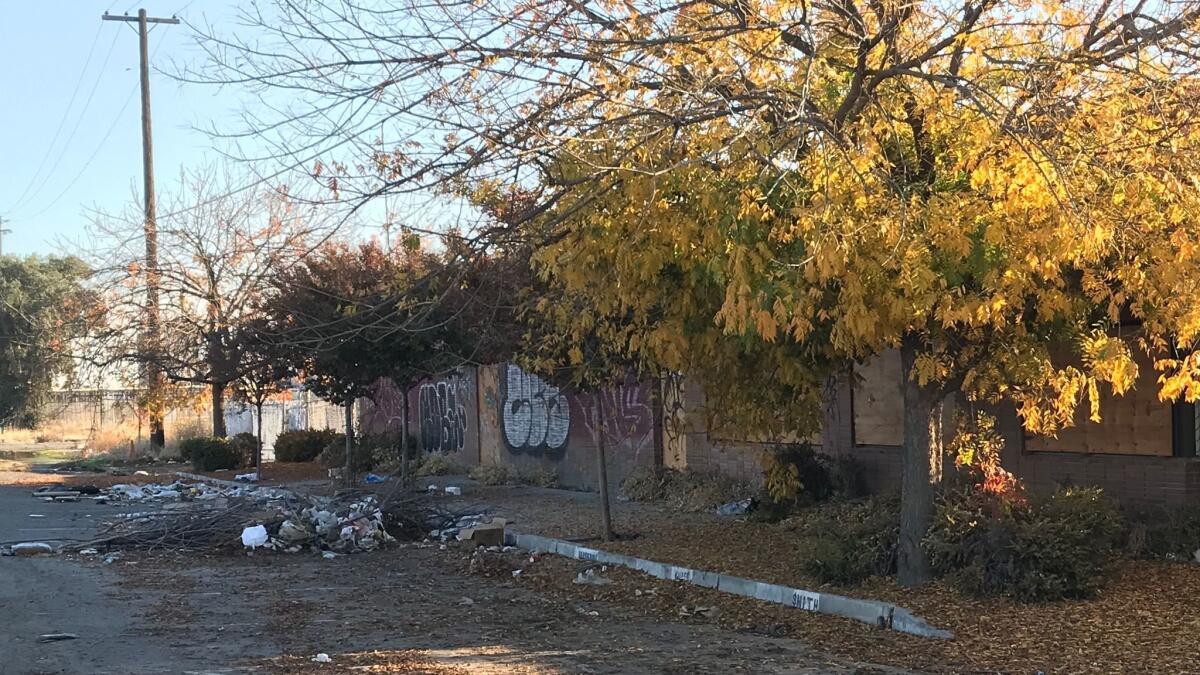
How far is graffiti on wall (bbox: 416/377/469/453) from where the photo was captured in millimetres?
27875

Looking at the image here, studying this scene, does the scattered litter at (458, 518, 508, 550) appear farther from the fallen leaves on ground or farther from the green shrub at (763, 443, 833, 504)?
the green shrub at (763, 443, 833, 504)

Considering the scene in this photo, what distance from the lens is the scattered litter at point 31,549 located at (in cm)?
1511

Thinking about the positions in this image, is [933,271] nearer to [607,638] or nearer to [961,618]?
[961,618]

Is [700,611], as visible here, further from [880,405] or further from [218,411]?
[218,411]

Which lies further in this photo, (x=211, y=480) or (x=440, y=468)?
(x=211, y=480)

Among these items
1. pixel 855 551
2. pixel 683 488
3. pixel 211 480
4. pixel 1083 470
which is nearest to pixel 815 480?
pixel 683 488

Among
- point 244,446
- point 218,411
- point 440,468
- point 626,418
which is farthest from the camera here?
point 218,411

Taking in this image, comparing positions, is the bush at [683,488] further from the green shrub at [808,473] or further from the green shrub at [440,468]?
the green shrub at [440,468]

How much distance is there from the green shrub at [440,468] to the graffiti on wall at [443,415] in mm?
510

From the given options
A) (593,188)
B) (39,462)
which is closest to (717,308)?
(593,188)

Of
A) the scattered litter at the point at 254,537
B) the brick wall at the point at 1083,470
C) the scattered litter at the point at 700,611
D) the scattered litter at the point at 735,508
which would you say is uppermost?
the brick wall at the point at 1083,470

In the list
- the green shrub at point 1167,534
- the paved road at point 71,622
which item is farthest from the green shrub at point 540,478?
the green shrub at point 1167,534

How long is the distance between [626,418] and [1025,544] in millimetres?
11715

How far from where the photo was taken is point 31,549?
15.2 metres
